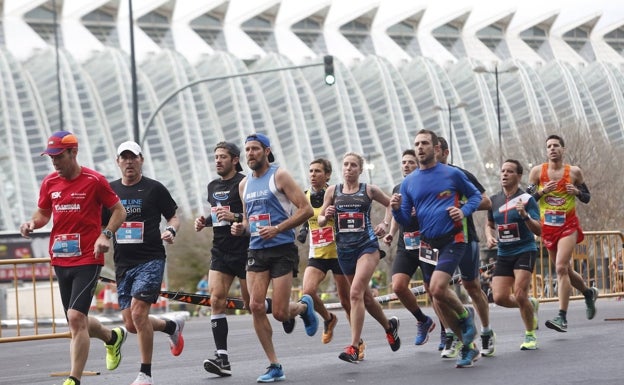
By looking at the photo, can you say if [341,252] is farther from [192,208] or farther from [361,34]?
[361,34]

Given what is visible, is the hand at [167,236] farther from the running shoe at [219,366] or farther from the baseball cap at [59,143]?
the baseball cap at [59,143]

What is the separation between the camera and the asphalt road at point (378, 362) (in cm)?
1034

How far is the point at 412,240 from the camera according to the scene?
12961 mm

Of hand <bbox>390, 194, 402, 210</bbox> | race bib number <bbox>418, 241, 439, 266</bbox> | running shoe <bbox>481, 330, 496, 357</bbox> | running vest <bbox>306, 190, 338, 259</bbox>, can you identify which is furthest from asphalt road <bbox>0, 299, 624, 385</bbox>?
hand <bbox>390, 194, 402, 210</bbox>

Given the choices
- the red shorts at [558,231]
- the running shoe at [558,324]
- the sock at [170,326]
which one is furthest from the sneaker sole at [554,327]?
the sock at [170,326]

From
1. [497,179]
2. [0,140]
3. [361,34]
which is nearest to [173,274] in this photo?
[497,179]

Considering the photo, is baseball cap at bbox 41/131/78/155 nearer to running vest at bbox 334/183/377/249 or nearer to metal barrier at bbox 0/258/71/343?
running vest at bbox 334/183/377/249

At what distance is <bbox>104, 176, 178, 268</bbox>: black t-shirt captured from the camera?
10.8 meters

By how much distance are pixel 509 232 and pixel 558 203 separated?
1.39m

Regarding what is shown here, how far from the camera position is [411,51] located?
368ft

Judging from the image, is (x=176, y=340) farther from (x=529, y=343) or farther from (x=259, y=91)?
(x=259, y=91)

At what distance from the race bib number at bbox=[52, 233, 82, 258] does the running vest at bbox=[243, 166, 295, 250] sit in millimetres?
1472

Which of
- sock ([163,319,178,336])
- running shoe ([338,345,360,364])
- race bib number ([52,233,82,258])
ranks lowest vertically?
running shoe ([338,345,360,364])

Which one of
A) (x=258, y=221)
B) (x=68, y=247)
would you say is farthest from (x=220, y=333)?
(x=68, y=247)
